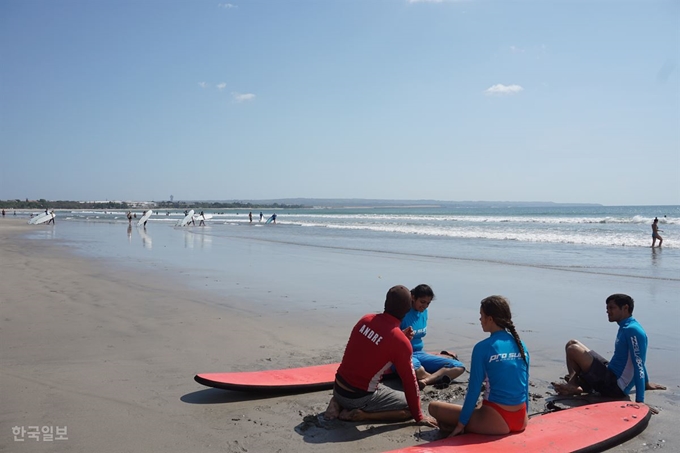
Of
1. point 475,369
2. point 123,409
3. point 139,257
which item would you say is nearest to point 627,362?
point 475,369

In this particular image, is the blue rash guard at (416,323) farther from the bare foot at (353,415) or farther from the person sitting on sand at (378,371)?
the bare foot at (353,415)

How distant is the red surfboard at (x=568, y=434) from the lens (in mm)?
3691

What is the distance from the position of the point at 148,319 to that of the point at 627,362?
6.23m

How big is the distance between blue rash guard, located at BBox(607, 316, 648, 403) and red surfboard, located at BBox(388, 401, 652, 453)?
0.92 feet

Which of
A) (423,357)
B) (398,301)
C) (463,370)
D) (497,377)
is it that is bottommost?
(463,370)

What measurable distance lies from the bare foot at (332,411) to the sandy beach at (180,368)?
69mm

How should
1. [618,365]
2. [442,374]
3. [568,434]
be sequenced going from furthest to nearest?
1. [442,374]
2. [618,365]
3. [568,434]

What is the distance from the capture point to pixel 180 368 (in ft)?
18.7

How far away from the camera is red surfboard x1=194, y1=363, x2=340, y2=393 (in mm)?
4848

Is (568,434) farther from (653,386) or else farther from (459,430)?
(653,386)

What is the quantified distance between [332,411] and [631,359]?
8.88ft

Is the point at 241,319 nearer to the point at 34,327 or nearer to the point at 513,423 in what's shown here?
the point at 34,327

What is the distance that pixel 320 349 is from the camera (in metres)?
6.58

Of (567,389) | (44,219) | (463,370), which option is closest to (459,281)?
(463,370)
